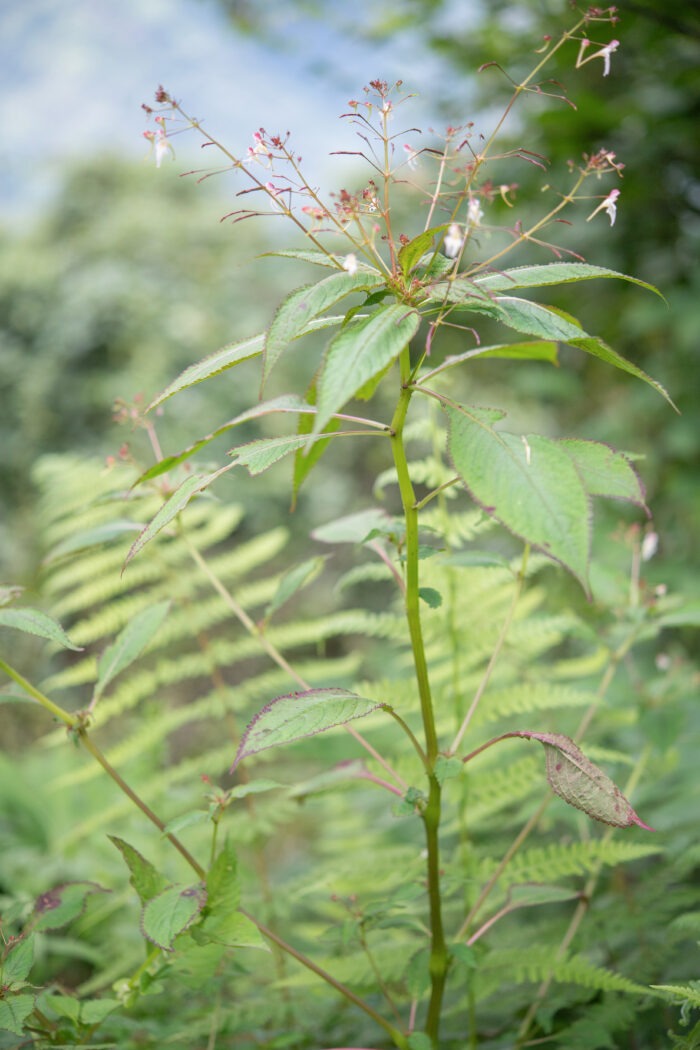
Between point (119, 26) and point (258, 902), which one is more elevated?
point (119, 26)

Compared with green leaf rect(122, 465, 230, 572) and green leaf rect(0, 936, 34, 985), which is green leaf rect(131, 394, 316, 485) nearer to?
green leaf rect(122, 465, 230, 572)

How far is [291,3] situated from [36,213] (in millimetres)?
2228

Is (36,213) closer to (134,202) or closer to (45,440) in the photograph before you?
(134,202)

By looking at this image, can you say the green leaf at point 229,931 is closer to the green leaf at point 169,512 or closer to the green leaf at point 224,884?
the green leaf at point 224,884

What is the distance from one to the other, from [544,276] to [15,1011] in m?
0.67

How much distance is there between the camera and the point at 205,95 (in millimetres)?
4184

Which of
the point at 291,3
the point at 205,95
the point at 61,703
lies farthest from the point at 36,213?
the point at 61,703

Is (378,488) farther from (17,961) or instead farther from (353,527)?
(17,961)

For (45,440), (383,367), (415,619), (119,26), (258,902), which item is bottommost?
(258,902)

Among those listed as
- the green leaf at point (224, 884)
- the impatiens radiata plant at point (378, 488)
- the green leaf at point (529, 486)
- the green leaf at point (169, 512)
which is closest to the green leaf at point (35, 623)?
the impatiens radiata plant at point (378, 488)

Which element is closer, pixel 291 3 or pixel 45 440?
pixel 291 3

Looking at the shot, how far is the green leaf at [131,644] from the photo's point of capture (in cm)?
63

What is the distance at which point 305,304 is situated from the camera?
1.49 feet

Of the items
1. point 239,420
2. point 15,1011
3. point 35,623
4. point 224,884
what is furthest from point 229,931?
point 239,420
